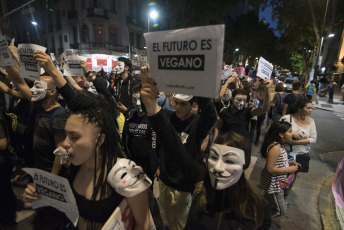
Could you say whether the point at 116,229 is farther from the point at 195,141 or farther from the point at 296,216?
the point at 296,216

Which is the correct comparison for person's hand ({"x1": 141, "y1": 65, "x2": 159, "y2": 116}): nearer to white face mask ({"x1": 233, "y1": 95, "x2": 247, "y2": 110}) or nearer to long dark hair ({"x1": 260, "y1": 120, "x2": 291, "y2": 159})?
long dark hair ({"x1": 260, "y1": 120, "x2": 291, "y2": 159})

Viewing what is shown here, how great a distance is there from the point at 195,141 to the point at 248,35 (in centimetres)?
4444

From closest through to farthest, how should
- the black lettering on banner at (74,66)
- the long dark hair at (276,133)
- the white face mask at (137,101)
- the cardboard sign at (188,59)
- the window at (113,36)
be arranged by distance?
the cardboard sign at (188,59) < the long dark hair at (276,133) < the white face mask at (137,101) < the black lettering on banner at (74,66) < the window at (113,36)

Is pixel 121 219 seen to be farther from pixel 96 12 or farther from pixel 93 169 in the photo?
pixel 96 12

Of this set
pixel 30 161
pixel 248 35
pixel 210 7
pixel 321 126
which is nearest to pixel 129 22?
pixel 210 7

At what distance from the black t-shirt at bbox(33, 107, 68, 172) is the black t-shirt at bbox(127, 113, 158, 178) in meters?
0.92

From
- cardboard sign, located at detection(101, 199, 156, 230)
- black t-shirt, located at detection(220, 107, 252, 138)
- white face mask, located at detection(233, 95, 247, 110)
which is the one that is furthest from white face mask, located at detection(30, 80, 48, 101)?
white face mask, located at detection(233, 95, 247, 110)

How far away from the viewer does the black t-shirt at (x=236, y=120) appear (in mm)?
3953

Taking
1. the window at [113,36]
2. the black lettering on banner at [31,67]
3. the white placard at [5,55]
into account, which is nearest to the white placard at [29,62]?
the black lettering on banner at [31,67]

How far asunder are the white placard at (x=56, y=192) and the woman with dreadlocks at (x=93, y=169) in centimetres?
10

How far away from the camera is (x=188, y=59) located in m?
1.30

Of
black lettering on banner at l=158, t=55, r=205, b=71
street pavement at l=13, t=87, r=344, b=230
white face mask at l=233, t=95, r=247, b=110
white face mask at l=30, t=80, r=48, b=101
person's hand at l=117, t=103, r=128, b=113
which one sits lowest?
street pavement at l=13, t=87, r=344, b=230

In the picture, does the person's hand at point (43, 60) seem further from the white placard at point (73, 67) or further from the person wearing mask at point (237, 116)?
the person wearing mask at point (237, 116)

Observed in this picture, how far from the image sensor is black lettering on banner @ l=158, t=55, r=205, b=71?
127 cm
